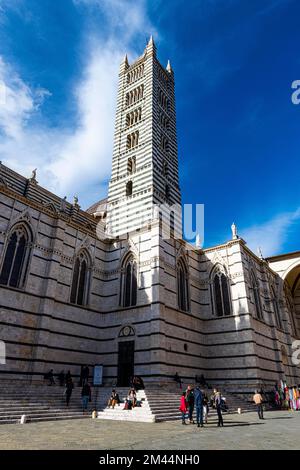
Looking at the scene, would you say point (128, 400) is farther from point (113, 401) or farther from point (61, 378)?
point (61, 378)

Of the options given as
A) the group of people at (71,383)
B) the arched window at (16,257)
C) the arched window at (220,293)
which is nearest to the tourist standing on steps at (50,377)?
the group of people at (71,383)

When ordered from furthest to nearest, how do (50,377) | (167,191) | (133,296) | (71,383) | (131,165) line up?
(131,165) → (167,191) → (133,296) → (50,377) → (71,383)

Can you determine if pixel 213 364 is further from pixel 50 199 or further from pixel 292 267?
pixel 50 199

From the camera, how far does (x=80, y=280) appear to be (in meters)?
19.5

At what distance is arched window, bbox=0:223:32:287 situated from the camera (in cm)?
1579

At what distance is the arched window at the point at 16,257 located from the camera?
15789mm

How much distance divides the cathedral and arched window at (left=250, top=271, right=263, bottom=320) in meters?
0.10

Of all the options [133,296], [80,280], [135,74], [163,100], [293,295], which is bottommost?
[133,296]

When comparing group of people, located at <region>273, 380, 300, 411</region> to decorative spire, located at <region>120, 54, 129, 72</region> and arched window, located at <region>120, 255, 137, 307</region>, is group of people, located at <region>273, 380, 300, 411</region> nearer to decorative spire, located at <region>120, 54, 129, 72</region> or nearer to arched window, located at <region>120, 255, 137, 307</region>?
arched window, located at <region>120, 255, 137, 307</region>

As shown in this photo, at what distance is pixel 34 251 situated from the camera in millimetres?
17109

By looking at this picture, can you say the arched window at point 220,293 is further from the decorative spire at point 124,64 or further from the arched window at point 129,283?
the decorative spire at point 124,64

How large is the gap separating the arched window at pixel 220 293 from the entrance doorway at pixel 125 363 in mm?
7225

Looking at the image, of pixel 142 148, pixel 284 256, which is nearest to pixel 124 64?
pixel 142 148

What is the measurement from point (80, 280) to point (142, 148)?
14.5 m
